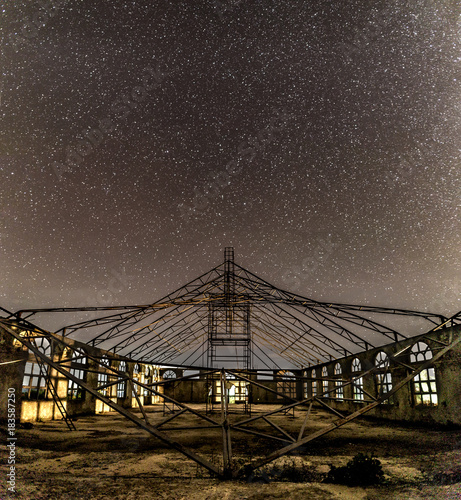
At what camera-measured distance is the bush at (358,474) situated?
6.42 metres

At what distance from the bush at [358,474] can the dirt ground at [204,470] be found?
0.63 ft

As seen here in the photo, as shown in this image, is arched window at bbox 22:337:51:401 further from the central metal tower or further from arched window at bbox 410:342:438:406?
arched window at bbox 410:342:438:406

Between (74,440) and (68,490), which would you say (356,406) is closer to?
(74,440)

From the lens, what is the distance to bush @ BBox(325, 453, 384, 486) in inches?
253

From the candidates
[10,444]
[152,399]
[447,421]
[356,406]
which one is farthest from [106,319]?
[152,399]

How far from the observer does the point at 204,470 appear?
7.20 meters

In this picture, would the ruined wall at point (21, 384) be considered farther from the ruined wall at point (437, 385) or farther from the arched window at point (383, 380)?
the arched window at point (383, 380)

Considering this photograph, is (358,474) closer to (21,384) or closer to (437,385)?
(437,385)

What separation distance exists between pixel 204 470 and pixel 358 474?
3.01 meters

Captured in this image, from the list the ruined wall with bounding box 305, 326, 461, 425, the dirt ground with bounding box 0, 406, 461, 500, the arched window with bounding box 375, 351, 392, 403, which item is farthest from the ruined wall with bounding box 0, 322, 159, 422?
the arched window with bounding box 375, 351, 392, 403

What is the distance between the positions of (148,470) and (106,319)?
985 centimetres

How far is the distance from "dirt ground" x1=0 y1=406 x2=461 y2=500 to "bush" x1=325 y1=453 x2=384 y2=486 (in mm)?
193

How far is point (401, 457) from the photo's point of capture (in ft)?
28.2

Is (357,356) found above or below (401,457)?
above
